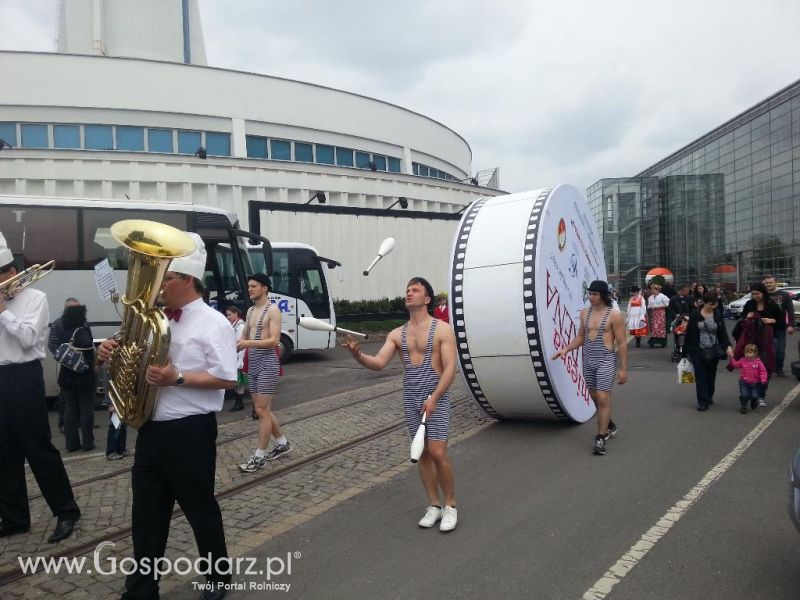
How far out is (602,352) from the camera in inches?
→ 239

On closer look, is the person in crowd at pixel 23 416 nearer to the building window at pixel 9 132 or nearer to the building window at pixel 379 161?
the building window at pixel 9 132

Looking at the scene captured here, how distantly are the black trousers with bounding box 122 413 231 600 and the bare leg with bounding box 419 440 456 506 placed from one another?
157 cm

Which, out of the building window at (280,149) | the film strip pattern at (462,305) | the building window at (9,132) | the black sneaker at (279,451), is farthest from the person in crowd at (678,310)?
the building window at (9,132)

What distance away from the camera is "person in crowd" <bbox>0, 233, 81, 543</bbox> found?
4023 mm

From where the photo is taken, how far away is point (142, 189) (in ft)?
66.9

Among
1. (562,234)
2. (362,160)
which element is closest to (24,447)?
(562,234)

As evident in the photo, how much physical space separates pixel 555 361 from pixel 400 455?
188cm

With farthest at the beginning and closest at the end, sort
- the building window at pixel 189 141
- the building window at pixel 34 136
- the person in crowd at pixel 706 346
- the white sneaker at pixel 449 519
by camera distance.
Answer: the building window at pixel 189 141 < the building window at pixel 34 136 < the person in crowd at pixel 706 346 < the white sneaker at pixel 449 519

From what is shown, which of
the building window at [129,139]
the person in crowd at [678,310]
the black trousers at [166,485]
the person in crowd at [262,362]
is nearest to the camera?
the black trousers at [166,485]

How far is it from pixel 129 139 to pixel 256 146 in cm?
532

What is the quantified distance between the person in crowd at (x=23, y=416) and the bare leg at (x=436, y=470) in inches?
96.6

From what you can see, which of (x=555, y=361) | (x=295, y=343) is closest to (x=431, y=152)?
(x=295, y=343)

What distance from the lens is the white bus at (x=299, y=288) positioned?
15266 mm

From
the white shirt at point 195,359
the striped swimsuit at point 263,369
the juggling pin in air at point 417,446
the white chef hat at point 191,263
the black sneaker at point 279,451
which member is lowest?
the black sneaker at point 279,451
